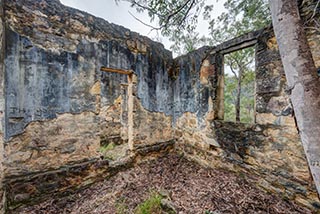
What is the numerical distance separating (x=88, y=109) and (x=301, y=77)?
2714 millimetres

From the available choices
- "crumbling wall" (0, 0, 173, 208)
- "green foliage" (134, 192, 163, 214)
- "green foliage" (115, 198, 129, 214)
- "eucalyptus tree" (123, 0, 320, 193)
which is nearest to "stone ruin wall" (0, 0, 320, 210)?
"crumbling wall" (0, 0, 173, 208)

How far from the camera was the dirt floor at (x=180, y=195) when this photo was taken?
2.02m

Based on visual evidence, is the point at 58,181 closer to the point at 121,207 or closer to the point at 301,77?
the point at 121,207

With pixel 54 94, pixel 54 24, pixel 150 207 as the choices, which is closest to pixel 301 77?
pixel 150 207

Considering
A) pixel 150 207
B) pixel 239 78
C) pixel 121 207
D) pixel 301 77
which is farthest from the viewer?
pixel 239 78

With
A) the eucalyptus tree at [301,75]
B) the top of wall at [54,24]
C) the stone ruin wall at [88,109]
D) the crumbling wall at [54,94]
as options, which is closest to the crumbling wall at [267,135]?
the stone ruin wall at [88,109]

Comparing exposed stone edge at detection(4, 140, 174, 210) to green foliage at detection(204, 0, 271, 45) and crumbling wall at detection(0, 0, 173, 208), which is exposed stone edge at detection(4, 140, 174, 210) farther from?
green foliage at detection(204, 0, 271, 45)

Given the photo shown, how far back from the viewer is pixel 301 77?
89cm

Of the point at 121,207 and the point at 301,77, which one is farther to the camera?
the point at 121,207

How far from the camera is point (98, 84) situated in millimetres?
2738

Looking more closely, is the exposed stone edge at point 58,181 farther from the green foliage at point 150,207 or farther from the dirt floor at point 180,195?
the green foliage at point 150,207

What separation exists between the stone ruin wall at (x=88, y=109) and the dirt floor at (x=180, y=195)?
176 millimetres

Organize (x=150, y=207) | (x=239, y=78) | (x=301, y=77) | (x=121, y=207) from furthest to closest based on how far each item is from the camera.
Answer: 1. (x=239, y=78)
2. (x=121, y=207)
3. (x=150, y=207)
4. (x=301, y=77)

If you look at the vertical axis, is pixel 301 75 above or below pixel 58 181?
above
